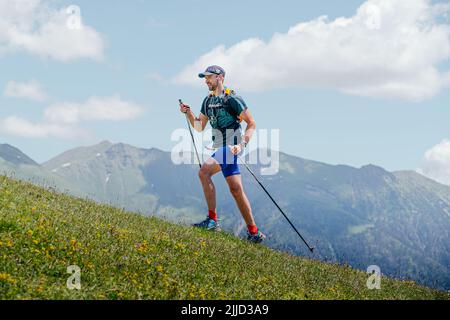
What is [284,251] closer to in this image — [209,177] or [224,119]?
[209,177]

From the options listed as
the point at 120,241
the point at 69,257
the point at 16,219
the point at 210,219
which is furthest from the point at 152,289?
the point at 210,219

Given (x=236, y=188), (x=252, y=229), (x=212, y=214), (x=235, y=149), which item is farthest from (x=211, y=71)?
(x=252, y=229)

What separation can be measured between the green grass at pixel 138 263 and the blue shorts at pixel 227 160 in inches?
72.4

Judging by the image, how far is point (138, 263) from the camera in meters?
9.44

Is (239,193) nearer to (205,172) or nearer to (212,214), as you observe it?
(205,172)

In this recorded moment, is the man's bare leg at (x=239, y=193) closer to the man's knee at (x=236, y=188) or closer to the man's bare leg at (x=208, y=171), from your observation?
the man's knee at (x=236, y=188)

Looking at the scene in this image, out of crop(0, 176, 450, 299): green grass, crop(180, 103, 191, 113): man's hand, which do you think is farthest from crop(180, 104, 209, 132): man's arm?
crop(0, 176, 450, 299): green grass

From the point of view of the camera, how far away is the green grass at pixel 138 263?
812 cm

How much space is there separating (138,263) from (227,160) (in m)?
4.54

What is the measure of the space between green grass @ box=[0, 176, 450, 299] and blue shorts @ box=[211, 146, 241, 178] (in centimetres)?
184

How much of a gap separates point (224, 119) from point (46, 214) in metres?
5.07

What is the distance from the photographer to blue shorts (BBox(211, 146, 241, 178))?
1321 centimetres

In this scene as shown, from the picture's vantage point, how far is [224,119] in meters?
13.5

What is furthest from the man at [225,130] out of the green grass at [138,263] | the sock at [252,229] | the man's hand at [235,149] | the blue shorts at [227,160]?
the green grass at [138,263]
